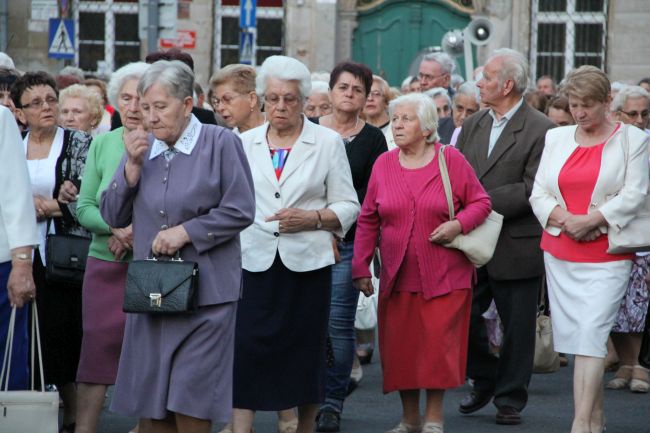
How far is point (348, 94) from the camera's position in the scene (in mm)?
9305

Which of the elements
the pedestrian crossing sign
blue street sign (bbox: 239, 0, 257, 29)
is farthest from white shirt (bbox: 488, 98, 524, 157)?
blue street sign (bbox: 239, 0, 257, 29)

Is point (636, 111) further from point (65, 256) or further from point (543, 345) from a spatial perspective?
point (65, 256)

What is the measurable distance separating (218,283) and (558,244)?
257cm

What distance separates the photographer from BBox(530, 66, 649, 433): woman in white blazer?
8.25 metres

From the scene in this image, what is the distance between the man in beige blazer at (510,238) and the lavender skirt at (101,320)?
2533 millimetres

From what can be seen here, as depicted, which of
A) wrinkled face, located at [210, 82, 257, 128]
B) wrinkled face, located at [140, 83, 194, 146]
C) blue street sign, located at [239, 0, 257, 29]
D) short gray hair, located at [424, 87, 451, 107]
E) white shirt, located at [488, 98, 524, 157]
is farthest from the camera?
blue street sign, located at [239, 0, 257, 29]

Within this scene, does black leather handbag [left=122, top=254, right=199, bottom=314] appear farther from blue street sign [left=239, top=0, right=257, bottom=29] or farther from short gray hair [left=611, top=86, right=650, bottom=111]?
blue street sign [left=239, top=0, right=257, bottom=29]

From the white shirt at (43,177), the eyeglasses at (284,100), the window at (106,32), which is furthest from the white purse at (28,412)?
the window at (106,32)

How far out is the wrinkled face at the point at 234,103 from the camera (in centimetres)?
891

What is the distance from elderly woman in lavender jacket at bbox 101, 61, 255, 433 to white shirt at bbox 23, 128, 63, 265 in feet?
5.99

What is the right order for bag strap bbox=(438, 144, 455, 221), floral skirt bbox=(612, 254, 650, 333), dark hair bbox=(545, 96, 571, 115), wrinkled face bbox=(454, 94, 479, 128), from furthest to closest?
dark hair bbox=(545, 96, 571, 115) < wrinkled face bbox=(454, 94, 479, 128) < floral skirt bbox=(612, 254, 650, 333) < bag strap bbox=(438, 144, 455, 221)

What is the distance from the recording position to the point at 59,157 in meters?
8.51

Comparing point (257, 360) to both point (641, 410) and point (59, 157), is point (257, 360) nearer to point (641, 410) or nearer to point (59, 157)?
point (59, 157)

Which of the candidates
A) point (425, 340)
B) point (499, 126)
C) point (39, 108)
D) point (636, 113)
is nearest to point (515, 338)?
point (425, 340)
